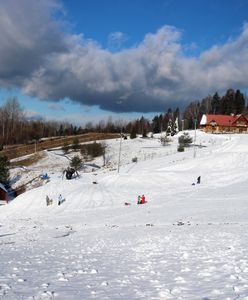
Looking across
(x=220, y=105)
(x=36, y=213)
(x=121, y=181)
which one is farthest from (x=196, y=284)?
(x=220, y=105)

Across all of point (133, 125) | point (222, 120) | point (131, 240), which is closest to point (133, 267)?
point (131, 240)

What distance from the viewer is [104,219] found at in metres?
30.0

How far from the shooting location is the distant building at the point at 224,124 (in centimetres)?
12369

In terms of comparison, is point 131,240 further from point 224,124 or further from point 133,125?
point 133,125

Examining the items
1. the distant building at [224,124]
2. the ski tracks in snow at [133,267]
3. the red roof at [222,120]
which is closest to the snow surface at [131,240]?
the ski tracks in snow at [133,267]

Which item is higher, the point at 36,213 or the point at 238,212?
the point at 238,212

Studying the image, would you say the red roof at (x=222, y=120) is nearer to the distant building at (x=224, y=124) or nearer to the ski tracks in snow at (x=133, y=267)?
the distant building at (x=224, y=124)

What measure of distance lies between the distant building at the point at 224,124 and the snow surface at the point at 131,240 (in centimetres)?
7136

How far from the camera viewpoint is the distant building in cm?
12369

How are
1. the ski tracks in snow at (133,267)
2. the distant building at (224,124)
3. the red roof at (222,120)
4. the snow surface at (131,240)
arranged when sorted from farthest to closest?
the red roof at (222,120) < the distant building at (224,124) < the snow surface at (131,240) < the ski tracks in snow at (133,267)

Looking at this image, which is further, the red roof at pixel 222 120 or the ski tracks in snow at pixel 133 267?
the red roof at pixel 222 120

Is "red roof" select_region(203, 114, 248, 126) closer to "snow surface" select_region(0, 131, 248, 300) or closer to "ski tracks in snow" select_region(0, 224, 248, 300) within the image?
"snow surface" select_region(0, 131, 248, 300)

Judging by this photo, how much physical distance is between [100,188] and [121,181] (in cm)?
579

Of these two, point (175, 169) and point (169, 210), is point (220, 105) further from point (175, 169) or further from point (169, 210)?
point (169, 210)
